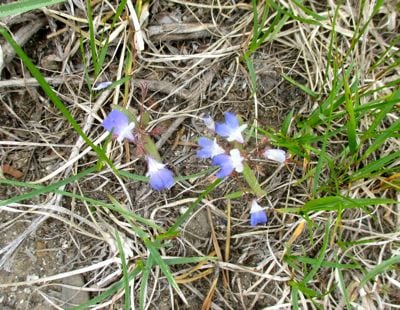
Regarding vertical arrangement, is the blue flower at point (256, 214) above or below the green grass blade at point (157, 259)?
below

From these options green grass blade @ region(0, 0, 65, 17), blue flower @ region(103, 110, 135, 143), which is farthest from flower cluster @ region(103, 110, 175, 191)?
green grass blade @ region(0, 0, 65, 17)

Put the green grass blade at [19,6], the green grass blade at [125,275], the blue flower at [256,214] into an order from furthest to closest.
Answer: the blue flower at [256,214] < the green grass blade at [125,275] < the green grass blade at [19,6]

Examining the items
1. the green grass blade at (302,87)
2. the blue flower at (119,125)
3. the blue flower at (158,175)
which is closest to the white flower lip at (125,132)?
the blue flower at (119,125)

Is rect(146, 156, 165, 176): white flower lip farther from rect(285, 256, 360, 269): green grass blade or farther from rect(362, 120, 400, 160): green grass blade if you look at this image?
rect(362, 120, 400, 160): green grass blade

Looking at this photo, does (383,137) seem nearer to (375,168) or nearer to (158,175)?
(375,168)

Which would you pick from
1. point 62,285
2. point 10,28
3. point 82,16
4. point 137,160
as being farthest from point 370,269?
point 10,28

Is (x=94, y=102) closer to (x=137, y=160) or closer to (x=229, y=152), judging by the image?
(x=137, y=160)

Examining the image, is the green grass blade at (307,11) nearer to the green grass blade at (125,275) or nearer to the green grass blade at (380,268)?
the green grass blade at (380,268)
